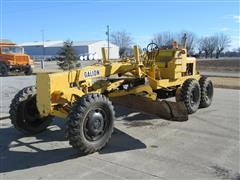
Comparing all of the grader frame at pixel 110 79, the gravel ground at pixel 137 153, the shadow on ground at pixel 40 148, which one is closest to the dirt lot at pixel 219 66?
the grader frame at pixel 110 79

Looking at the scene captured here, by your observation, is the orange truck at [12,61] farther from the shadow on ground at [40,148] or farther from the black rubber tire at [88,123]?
the black rubber tire at [88,123]

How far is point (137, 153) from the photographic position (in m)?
7.12

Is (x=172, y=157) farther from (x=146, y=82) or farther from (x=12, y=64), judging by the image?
(x=12, y=64)

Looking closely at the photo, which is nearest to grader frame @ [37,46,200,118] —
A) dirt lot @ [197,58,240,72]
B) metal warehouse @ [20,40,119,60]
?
dirt lot @ [197,58,240,72]

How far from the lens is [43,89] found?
7.39 meters

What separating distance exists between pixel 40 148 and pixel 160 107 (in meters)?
3.01

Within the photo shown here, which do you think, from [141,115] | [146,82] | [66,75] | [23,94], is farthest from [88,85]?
[141,115]

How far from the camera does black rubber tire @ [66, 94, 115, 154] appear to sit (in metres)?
6.69

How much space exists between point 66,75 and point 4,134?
2232 mm

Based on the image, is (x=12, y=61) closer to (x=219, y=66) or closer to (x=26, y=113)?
(x=26, y=113)

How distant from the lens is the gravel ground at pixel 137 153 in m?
6.09

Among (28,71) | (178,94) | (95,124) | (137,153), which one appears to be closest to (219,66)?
(28,71)

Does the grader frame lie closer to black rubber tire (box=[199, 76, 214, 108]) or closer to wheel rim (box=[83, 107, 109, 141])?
black rubber tire (box=[199, 76, 214, 108])

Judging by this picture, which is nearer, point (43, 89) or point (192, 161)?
point (192, 161)
